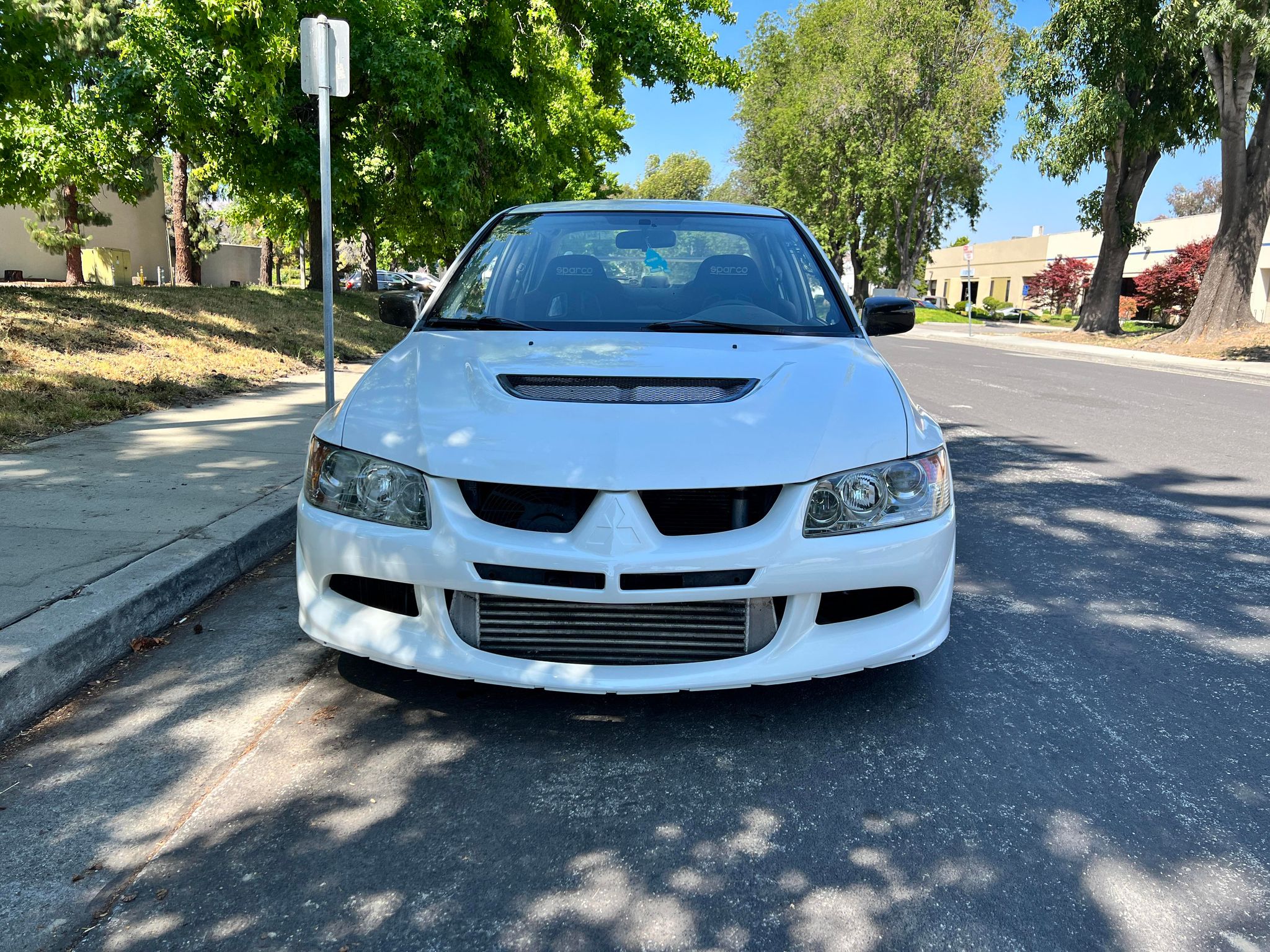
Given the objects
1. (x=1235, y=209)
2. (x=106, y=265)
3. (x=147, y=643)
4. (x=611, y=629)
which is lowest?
(x=147, y=643)

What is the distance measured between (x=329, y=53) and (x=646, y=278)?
318cm

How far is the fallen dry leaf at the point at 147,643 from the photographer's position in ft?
11.5

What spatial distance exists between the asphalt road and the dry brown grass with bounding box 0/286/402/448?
434 centimetres

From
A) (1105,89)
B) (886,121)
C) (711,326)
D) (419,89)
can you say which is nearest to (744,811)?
(711,326)

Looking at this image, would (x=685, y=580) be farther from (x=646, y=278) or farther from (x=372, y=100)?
(x=372, y=100)

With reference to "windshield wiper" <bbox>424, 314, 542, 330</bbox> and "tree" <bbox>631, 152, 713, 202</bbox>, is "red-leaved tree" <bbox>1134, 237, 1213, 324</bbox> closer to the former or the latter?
"windshield wiper" <bbox>424, 314, 542, 330</bbox>

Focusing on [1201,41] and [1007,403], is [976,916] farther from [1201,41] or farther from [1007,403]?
[1201,41]

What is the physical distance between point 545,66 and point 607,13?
4070 mm

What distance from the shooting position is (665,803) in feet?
8.19

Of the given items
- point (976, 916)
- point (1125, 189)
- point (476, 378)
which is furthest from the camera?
point (1125, 189)

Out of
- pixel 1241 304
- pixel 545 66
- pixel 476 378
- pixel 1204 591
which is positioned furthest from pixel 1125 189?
pixel 476 378

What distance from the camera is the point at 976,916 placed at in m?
2.07

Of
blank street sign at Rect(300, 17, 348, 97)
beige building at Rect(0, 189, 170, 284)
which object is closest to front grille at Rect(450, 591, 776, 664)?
blank street sign at Rect(300, 17, 348, 97)

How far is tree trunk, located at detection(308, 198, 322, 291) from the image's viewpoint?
62.1ft
